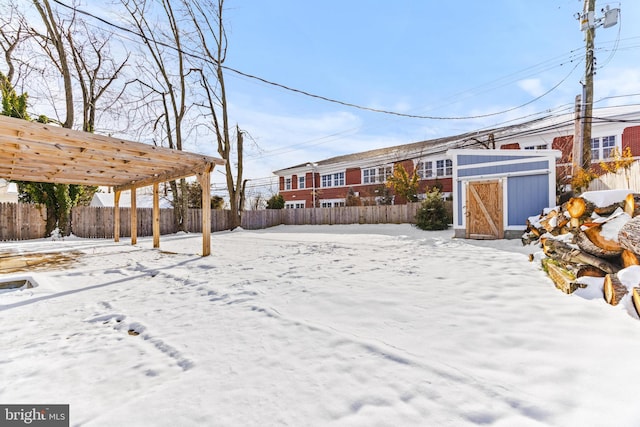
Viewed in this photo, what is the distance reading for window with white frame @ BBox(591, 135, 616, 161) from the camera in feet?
44.4

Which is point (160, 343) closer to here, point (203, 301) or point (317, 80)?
point (203, 301)

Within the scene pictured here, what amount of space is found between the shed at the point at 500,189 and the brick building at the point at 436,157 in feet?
11.0

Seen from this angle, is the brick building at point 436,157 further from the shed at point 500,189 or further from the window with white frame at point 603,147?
the shed at point 500,189

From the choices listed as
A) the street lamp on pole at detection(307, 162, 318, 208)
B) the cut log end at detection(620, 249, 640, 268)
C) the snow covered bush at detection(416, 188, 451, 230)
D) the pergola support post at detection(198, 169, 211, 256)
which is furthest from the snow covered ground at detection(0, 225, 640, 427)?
the street lamp on pole at detection(307, 162, 318, 208)

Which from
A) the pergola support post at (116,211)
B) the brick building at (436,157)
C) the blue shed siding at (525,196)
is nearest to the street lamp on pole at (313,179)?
the brick building at (436,157)

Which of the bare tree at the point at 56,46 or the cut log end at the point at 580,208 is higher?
the bare tree at the point at 56,46

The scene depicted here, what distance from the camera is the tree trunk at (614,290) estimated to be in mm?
2604

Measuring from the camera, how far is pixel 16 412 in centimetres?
147

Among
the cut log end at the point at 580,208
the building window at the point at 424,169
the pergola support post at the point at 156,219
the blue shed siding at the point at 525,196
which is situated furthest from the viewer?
the building window at the point at 424,169

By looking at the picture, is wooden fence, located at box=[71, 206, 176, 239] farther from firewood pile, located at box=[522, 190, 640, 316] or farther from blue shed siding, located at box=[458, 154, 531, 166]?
firewood pile, located at box=[522, 190, 640, 316]

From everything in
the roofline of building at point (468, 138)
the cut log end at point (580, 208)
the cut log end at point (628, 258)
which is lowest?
the cut log end at point (628, 258)

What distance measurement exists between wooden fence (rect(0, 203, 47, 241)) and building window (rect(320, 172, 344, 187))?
55.2ft

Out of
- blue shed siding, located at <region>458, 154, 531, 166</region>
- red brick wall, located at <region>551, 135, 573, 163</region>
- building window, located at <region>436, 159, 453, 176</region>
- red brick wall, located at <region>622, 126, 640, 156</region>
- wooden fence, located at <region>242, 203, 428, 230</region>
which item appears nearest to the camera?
blue shed siding, located at <region>458, 154, 531, 166</region>

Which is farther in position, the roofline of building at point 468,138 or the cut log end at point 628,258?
the roofline of building at point 468,138
